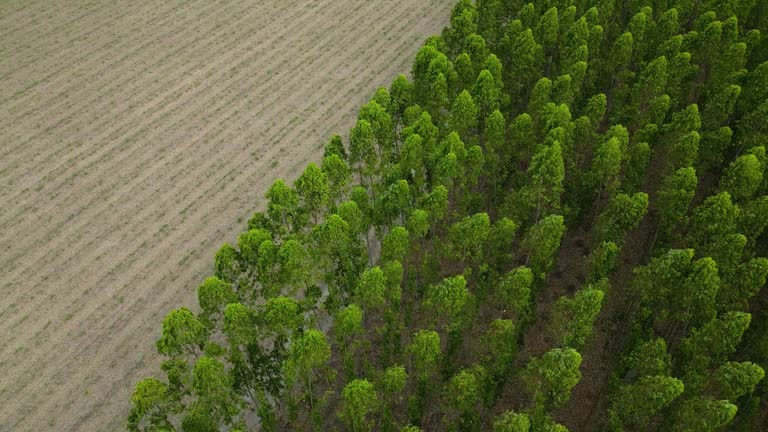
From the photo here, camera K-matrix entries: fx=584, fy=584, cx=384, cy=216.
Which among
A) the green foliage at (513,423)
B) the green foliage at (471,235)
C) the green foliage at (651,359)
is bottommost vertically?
the green foliage at (651,359)

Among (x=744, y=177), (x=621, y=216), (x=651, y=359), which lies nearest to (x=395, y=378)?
(x=651, y=359)

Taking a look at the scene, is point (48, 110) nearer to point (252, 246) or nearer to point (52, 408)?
point (52, 408)

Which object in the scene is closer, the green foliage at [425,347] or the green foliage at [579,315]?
the green foliage at [425,347]

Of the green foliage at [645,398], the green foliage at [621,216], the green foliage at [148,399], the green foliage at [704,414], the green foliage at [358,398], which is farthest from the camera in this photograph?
the green foliage at [621,216]

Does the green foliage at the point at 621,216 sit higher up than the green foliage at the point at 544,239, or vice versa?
the green foliage at the point at 544,239

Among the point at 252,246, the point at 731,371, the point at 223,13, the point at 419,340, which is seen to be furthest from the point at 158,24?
the point at 731,371

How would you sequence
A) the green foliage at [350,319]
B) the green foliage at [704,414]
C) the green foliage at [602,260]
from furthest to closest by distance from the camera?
1. the green foliage at [602,260]
2. the green foliage at [350,319]
3. the green foliage at [704,414]

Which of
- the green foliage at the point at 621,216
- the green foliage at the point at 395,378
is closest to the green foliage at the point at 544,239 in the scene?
the green foliage at the point at 621,216

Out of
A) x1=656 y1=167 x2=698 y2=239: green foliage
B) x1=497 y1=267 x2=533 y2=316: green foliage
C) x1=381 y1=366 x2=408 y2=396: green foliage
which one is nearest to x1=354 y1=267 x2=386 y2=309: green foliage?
x1=381 y1=366 x2=408 y2=396: green foliage

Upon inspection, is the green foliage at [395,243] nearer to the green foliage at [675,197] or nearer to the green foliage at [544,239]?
the green foliage at [544,239]

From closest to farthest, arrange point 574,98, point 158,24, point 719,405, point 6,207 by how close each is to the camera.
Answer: point 719,405 → point 574,98 → point 6,207 → point 158,24
